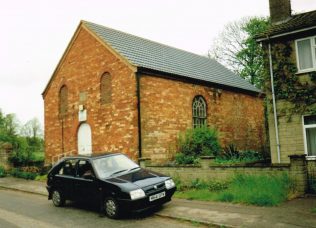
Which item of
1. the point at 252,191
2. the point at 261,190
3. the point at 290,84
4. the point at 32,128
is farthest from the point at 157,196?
the point at 32,128

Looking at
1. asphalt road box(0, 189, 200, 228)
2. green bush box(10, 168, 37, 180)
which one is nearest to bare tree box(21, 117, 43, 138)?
green bush box(10, 168, 37, 180)

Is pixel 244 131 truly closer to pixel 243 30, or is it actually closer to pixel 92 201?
pixel 92 201

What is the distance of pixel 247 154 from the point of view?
68.5ft

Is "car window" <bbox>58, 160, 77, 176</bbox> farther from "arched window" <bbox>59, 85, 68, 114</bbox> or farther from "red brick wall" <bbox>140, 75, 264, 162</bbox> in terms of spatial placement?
"arched window" <bbox>59, 85, 68, 114</bbox>

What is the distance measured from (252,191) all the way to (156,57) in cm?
1283

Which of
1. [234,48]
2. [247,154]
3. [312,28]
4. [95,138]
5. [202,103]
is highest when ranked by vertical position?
[234,48]

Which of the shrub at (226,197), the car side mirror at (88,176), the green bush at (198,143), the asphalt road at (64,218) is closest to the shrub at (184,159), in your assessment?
the green bush at (198,143)

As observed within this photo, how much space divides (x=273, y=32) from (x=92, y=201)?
10.5m

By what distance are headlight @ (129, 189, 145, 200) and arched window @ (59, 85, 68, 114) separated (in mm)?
14049

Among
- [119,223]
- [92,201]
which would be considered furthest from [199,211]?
[92,201]

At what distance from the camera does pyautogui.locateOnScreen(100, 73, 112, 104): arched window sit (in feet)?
61.0

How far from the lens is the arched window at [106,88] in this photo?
732 inches

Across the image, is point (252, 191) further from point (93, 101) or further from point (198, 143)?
point (93, 101)

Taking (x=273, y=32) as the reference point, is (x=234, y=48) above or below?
above
